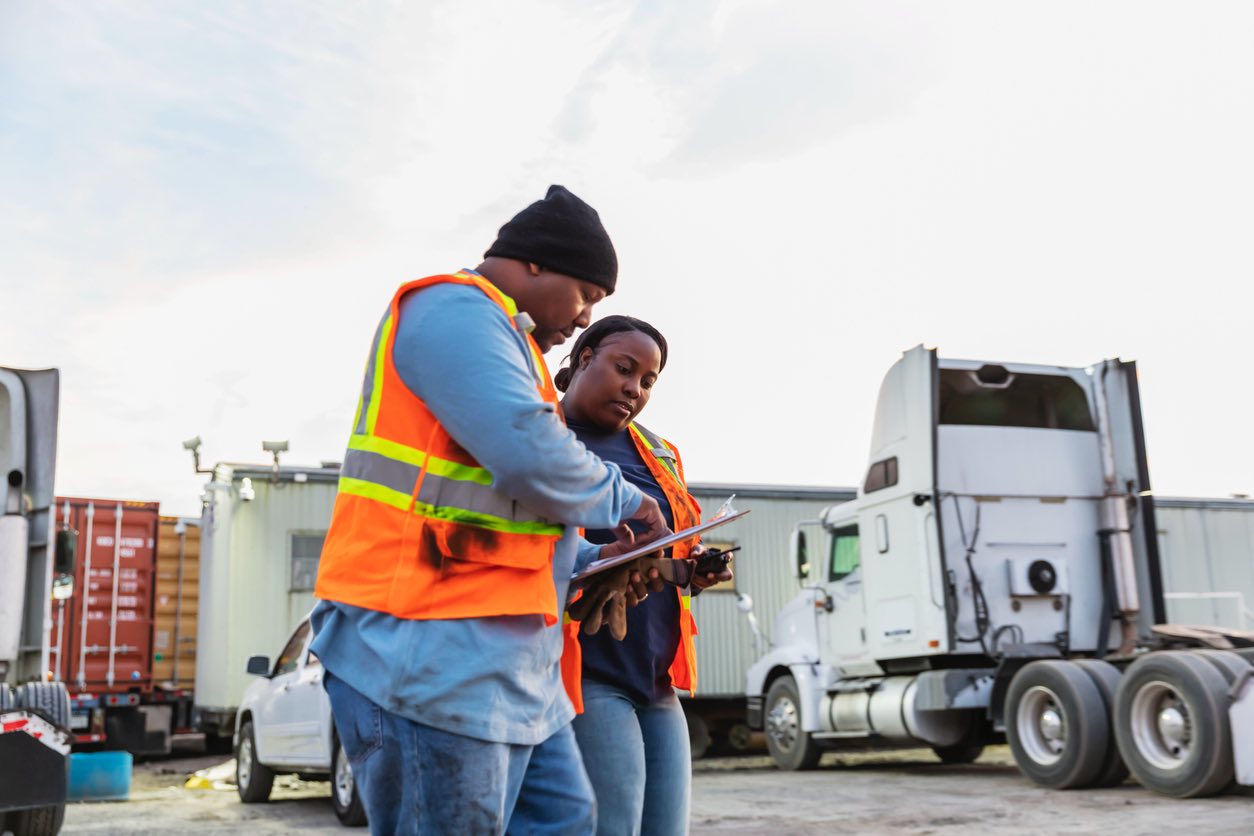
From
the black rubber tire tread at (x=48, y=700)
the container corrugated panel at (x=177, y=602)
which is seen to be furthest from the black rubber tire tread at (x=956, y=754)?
the container corrugated panel at (x=177, y=602)

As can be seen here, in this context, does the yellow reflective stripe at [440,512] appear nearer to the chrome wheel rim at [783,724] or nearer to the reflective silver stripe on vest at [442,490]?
the reflective silver stripe on vest at [442,490]

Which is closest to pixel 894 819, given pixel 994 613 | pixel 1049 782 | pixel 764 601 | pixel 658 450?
pixel 1049 782

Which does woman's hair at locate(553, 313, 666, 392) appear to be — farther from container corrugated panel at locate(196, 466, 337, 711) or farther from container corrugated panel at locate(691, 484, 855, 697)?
container corrugated panel at locate(691, 484, 855, 697)

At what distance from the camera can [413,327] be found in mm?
2145

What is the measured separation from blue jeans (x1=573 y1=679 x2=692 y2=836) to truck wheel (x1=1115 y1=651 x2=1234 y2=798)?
6.75 meters

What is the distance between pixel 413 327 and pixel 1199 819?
721cm

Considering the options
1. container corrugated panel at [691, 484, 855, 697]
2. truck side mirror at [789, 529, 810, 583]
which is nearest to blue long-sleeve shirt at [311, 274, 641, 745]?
truck side mirror at [789, 529, 810, 583]

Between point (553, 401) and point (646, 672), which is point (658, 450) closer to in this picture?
point (646, 672)

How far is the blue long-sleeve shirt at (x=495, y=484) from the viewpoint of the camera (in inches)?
80.1

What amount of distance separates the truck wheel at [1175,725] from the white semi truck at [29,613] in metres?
7.11

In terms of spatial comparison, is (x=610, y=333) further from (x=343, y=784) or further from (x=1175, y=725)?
(x=1175, y=725)

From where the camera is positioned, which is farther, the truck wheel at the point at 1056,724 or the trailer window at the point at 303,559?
the trailer window at the point at 303,559

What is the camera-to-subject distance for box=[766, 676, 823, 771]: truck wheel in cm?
1398

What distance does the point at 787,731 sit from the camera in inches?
563
